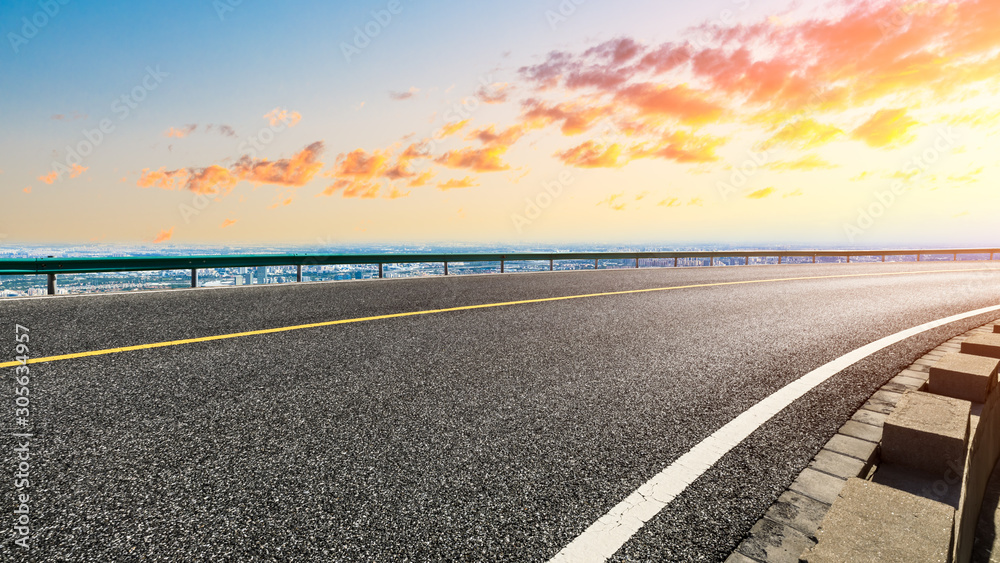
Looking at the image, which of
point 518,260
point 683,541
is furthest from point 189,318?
point 518,260

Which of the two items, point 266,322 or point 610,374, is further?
point 266,322

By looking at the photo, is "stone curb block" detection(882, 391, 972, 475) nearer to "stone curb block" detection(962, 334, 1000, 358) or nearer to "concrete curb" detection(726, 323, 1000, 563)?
"concrete curb" detection(726, 323, 1000, 563)

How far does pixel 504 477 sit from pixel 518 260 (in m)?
15.0

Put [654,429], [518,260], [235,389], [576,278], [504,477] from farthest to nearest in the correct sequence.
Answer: [518,260] < [576,278] < [235,389] < [654,429] < [504,477]

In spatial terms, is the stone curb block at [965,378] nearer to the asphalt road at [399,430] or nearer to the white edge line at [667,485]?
the asphalt road at [399,430]

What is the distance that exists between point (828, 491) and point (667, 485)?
2.64ft

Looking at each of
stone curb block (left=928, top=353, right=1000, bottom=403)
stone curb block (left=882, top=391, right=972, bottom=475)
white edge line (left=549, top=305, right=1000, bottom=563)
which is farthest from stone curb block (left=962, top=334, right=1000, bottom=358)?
stone curb block (left=882, top=391, right=972, bottom=475)

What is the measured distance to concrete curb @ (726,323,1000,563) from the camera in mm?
2025

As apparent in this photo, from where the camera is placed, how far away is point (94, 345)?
16.4ft

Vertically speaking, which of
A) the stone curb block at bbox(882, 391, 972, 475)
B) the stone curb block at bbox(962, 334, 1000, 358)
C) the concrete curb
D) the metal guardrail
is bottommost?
the concrete curb

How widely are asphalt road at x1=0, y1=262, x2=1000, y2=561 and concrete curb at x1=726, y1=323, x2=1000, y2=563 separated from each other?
0.08 metres

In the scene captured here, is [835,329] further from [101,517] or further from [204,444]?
[101,517]

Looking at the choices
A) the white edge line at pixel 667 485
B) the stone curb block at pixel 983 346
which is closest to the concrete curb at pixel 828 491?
the white edge line at pixel 667 485

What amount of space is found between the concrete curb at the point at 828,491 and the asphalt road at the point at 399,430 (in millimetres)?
80
